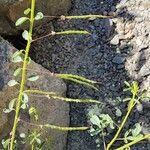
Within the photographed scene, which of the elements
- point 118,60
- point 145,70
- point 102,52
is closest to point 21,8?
point 102,52

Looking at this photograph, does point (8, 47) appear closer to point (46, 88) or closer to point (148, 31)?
point (46, 88)

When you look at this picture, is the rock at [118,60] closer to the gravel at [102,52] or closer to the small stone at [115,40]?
the gravel at [102,52]

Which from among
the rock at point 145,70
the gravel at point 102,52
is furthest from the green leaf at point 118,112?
the rock at point 145,70

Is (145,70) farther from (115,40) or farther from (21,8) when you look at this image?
(21,8)

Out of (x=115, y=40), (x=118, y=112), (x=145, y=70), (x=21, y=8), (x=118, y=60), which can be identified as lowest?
(x=118, y=112)

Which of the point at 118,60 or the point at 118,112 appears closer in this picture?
the point at 118,112

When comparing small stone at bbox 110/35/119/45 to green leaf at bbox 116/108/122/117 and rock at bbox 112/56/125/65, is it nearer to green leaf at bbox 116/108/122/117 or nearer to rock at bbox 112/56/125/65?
rock at bbox 112/56/125/65

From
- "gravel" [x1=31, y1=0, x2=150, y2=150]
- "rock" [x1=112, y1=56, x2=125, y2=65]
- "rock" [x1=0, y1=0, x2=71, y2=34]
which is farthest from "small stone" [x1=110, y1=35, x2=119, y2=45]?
"rock" [x1=0, y1=0, x2=71, y2=34]
